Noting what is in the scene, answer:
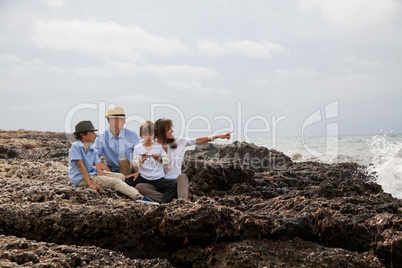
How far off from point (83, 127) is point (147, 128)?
1.08 metres

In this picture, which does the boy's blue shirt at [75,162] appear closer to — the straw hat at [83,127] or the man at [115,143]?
the straw hat at [83,127]

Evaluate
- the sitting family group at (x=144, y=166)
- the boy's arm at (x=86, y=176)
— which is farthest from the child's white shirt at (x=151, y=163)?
the boy's arm at (x=86, y=176)

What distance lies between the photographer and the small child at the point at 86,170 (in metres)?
6.21

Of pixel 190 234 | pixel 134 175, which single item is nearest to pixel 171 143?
pixel 134 175

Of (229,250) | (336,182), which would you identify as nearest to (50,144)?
(336,182)

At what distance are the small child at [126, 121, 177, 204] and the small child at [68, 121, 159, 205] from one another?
12.8 inches

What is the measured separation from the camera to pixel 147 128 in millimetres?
6930

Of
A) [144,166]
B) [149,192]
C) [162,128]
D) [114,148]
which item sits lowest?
[149,192]

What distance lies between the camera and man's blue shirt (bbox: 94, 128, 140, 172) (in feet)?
25.2

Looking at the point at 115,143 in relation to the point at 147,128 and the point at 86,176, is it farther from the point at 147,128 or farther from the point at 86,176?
the point at 86,176

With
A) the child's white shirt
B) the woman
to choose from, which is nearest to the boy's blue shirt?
the child's white shirt

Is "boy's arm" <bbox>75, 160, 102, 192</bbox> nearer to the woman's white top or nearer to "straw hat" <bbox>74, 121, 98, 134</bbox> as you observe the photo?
"straw hat" <bbox>74, 121, 98, 134</bbox>

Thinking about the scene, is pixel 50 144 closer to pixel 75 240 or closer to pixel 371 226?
pixel 75 240

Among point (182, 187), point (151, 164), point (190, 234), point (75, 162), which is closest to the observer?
point (190, 234)
